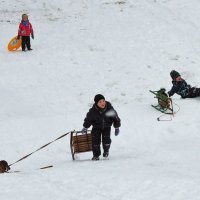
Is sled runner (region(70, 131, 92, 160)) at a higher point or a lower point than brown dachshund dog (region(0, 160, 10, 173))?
higher

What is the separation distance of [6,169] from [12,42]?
923 centimetres

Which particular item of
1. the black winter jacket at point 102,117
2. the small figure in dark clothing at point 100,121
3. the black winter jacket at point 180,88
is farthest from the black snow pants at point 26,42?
the black winter jacket at point 102,117

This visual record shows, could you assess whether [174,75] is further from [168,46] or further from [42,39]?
[42,39]

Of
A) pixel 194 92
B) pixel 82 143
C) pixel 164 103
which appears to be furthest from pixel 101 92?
pixel 82 143

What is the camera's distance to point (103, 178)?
7.75m

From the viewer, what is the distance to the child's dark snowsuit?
30.2ft

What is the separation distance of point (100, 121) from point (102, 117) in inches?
4.7

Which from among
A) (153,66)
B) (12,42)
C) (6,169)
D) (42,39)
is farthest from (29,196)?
(42,39)

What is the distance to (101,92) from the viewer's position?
14.1 metres

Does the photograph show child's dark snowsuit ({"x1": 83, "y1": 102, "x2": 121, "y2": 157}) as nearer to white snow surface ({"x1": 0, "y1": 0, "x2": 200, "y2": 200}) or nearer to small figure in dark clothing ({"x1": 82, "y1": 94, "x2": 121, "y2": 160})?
small figure in dark clothing ({"x1": 82, "y1": 94, "x2": 121, "y2": 160})

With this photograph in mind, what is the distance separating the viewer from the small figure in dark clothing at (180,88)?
12.6 m

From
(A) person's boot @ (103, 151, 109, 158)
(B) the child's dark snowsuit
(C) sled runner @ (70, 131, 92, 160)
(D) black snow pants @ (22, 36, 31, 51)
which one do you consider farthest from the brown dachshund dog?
(D) black snow pants @ (22, 36, 31, 51)

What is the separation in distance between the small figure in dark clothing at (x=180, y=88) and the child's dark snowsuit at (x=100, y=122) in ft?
12.5

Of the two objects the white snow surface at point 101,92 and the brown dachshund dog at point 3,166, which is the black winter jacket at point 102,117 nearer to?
the white snow surface at point 101,92
